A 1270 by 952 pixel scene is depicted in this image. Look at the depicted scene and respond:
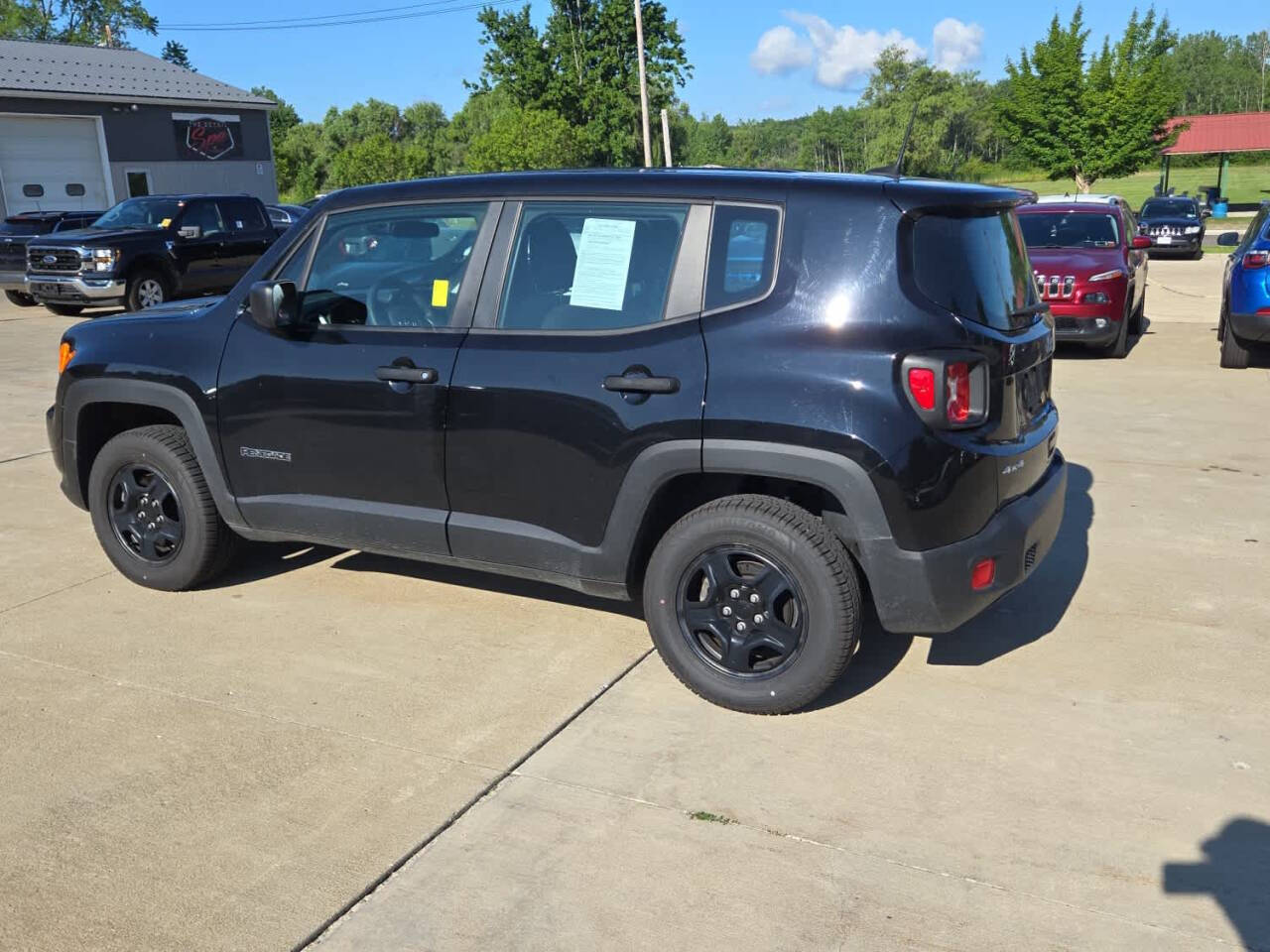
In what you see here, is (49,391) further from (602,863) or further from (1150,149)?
(1150,149)

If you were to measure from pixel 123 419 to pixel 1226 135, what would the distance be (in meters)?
58.4

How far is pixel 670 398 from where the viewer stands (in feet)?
12.8

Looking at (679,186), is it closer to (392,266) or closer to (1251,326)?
(392,266)

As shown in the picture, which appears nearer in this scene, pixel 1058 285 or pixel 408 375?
pixel 408 375

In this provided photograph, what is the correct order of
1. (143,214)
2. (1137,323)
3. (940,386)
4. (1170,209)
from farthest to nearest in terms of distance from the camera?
(1170,209) < (143,214) < (1137,323) < (940,386)

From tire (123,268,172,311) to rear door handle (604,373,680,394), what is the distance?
44.9ft

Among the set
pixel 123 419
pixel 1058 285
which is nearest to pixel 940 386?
pixel 123 419

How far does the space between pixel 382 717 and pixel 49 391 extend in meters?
8.10

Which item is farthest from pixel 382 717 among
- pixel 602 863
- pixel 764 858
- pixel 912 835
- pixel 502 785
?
pixel 912 835

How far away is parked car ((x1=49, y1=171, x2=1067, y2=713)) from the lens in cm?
370

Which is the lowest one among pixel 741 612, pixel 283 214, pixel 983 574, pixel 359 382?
pixel 741 612

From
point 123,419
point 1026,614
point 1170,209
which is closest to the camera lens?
point 1026,614

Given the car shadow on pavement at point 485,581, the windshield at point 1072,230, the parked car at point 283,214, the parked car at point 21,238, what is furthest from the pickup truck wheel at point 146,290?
the car shadow on pavement at point 485,581

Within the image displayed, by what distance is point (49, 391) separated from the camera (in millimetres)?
10594
